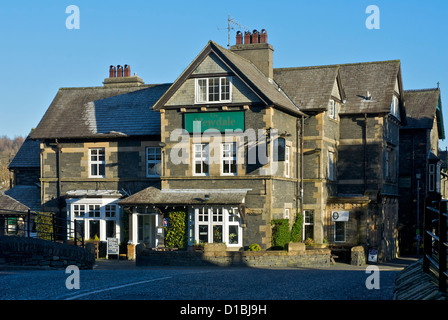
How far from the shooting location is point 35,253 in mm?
20031

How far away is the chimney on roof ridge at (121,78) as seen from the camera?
130ft

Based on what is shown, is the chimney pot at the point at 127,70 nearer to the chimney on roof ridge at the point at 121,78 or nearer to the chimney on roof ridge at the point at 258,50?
the chimney on roof ridge at the point at 121,78

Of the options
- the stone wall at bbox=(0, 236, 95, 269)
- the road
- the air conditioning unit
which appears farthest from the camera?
the air conditioning unit

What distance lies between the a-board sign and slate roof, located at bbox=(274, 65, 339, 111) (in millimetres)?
11426

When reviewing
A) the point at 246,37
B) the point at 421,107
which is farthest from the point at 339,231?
the point at 421,107

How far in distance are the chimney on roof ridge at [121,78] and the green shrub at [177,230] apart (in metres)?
11.6

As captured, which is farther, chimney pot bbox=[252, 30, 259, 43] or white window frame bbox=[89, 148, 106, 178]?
chimney pot bbox=[252, 30, 259, 43]

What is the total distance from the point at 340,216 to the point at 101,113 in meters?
13.8

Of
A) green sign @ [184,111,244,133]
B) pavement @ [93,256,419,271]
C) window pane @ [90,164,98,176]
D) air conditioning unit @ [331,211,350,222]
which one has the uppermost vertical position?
green sign @ [184,111,244,133]

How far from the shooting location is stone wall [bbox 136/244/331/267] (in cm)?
2730

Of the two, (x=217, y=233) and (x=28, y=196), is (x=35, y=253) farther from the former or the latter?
(x=28, y=196)

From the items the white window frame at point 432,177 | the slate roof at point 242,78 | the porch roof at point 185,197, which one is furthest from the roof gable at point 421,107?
the porch roof at point 185,197

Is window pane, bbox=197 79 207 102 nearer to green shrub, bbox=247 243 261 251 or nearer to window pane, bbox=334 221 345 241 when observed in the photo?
green shrub, bbox=247 243 261 251

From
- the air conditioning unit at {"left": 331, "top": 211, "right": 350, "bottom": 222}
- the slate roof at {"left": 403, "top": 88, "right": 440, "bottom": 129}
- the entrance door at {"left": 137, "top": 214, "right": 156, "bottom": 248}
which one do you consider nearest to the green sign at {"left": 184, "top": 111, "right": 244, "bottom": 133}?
the entrance door at {"left": 137, "top": 214, "right": 156, "bottom": 248}
